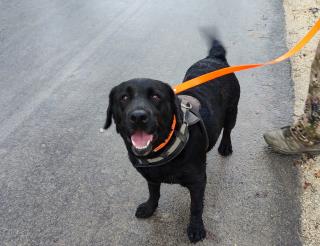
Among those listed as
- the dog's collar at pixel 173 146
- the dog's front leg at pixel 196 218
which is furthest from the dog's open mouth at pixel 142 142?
the dog's front leg at pixel 196 218

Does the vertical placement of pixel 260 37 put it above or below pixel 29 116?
below

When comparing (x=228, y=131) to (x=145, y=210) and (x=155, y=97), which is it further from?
(x=155, y=97)

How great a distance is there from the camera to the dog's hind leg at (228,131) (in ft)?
11.7

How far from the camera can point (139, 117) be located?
2.40m

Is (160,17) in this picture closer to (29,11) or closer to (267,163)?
(29,11)

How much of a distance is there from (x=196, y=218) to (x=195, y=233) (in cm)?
11

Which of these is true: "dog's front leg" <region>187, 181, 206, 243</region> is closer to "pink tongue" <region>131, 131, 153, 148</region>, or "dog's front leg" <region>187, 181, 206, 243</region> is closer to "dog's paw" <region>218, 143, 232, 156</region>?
"pink tongue" <region>131, 131, 153, 148</region>

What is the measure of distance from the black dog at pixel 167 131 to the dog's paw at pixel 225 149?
24.7 inches

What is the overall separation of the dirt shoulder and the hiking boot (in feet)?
0.37

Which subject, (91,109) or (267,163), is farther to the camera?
(91,109)

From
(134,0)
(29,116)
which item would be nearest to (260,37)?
(134,0)

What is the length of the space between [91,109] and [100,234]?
1920 mm

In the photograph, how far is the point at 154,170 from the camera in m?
2.70

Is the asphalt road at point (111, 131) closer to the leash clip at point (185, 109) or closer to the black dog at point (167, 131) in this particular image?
the black dog at point (167, 131)
